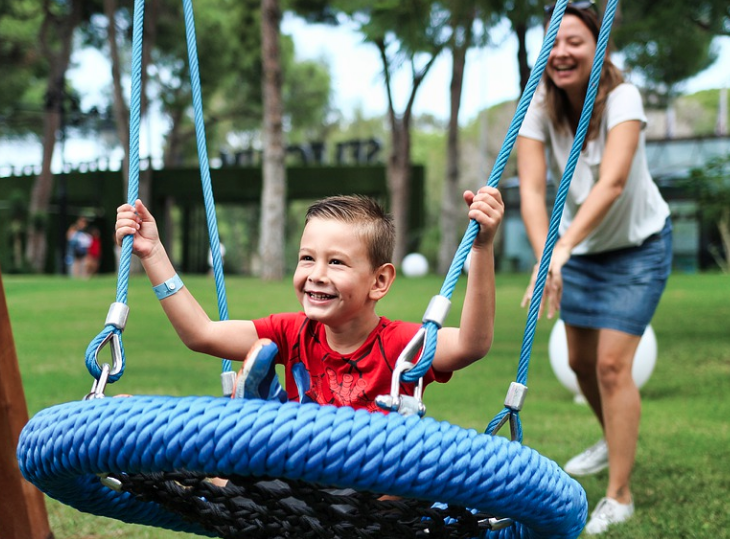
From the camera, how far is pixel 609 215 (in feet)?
10.3

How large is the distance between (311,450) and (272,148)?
1675 centimetres

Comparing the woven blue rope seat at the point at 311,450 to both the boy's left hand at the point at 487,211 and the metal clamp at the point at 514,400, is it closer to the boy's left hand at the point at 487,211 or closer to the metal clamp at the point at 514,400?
the metal clamp at the point at 514,400

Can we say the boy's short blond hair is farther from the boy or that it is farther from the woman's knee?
the woman's knee

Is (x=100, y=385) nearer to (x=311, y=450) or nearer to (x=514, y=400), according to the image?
(x=311, y=450)

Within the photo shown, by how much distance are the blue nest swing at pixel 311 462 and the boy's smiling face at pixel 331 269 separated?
326 millimetres

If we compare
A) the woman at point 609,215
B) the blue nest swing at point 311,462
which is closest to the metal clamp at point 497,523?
the blue nest swing at point 311,462

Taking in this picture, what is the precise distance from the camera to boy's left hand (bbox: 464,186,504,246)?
1.69m

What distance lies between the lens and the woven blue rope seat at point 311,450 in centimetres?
129

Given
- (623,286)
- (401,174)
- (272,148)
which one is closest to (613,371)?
(623,286)

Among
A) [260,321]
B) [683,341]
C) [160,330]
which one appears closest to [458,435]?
[260,321]

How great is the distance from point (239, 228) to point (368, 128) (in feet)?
31.3

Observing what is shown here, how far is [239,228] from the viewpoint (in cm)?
4788

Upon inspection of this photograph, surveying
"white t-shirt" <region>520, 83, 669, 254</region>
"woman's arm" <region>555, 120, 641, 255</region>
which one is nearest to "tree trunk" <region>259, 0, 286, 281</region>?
"white t-shirt" <region>520, 83, 669, 254</region>

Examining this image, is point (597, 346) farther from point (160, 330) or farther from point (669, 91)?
point (669, 91)
